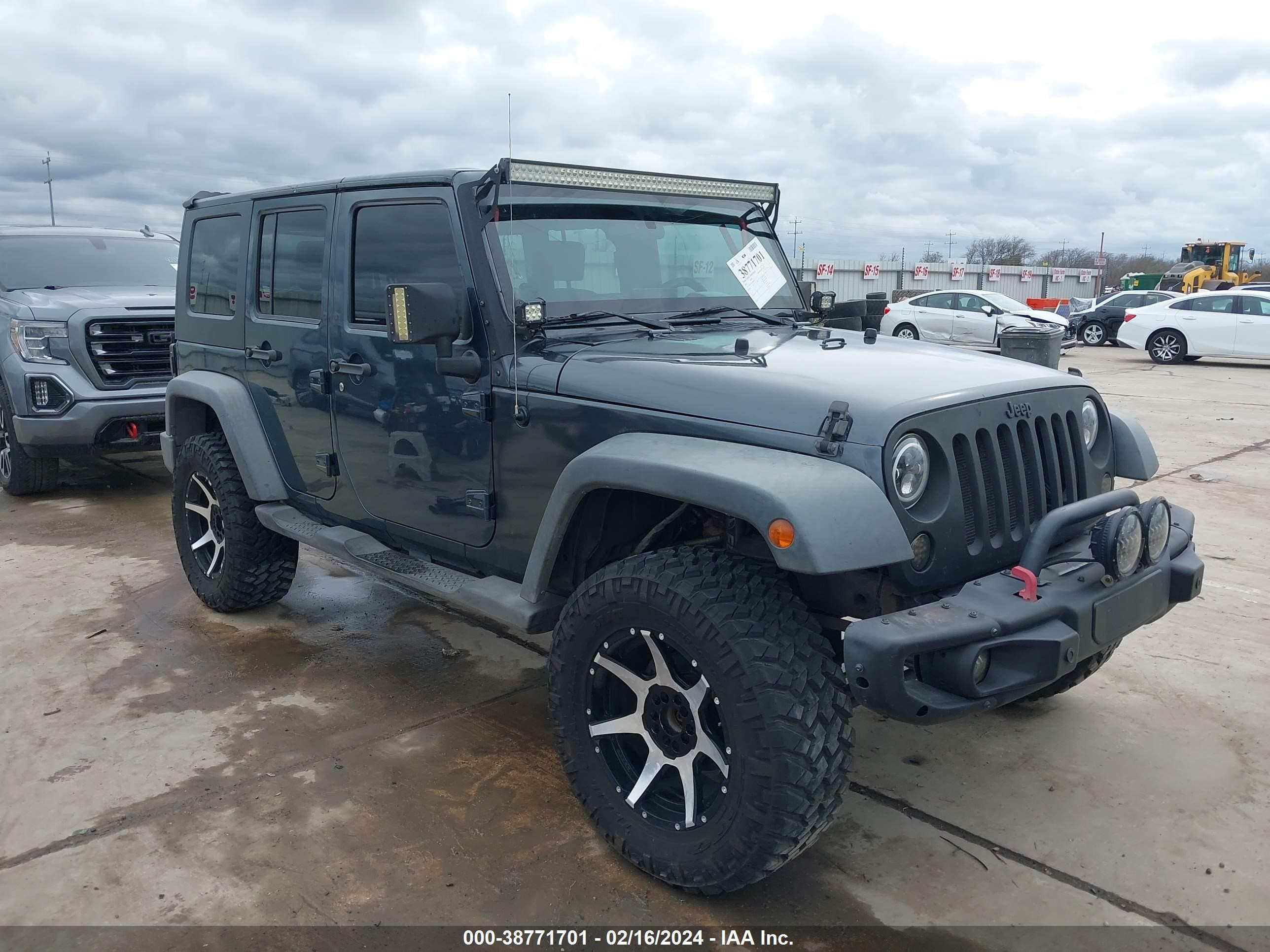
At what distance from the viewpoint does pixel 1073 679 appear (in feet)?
12.1

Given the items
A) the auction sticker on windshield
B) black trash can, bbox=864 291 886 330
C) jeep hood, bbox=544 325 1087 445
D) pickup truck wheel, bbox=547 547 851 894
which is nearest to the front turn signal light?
pickup truck wheel, bbox=547 547 851 894

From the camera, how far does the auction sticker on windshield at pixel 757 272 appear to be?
161 inches

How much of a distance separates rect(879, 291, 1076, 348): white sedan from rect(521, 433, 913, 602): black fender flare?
59.9 ft

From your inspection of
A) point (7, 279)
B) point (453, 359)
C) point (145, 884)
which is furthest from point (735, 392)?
point (7, 279)

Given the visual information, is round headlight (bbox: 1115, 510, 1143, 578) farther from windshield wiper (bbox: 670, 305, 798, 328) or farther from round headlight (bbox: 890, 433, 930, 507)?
windshield wiper (bbox: 670, 305, 798, 328)

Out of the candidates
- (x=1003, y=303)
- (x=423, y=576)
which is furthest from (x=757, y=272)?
(x=1003, y=303)

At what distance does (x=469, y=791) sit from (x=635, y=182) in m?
2.32

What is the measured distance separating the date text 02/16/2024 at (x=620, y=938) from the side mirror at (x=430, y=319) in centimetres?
172

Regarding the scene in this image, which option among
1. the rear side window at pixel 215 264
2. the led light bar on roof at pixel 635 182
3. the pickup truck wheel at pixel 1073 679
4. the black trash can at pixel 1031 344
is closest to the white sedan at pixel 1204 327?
the black trash can at pixel 1031 344

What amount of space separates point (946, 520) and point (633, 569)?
2.83 feet

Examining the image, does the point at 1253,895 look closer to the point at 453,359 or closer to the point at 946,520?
the point at 946,520

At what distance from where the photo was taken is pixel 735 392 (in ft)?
9.30

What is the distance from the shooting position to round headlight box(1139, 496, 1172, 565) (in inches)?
112

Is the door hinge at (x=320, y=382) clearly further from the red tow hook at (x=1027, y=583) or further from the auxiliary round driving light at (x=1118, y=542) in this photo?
the auxiliary round driving light at (x=1118, y=542)
